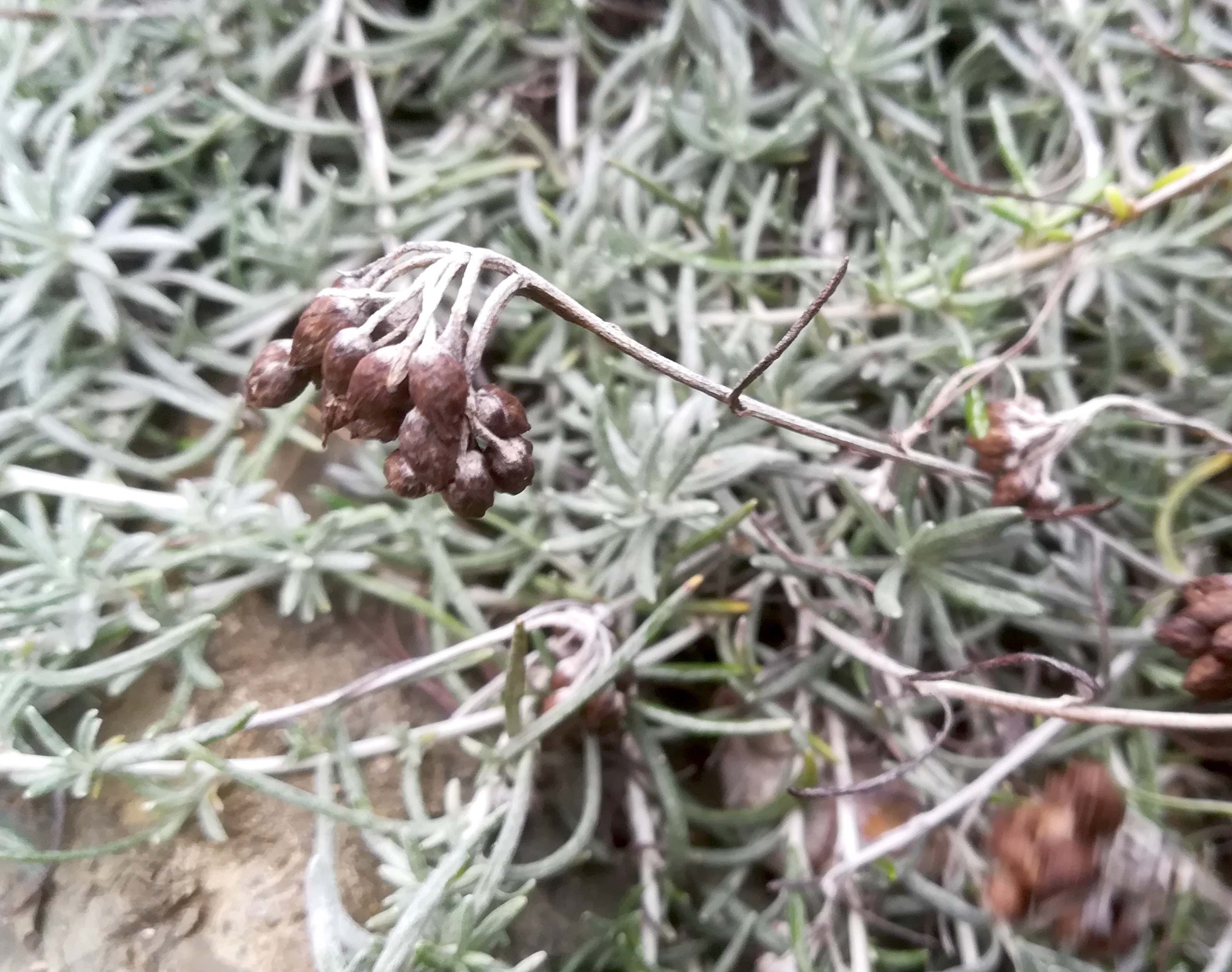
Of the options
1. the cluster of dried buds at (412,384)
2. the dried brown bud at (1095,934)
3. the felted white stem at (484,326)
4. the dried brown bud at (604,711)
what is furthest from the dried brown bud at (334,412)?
the dried brown bud at (1095,934)

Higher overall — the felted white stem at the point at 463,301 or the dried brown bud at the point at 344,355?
the felted white stem at the point at 463,301

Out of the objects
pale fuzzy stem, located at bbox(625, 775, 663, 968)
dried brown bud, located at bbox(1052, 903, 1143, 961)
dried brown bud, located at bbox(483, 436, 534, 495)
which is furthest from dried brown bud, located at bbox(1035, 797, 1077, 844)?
dried brown bud, located at bbox(483, 436, 534, 495)

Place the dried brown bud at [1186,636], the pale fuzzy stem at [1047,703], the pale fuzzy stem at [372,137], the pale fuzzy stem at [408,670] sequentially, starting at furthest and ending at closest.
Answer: the pale fuzzy stem at [372,137]
the pale fuzzy stem at [408,670]
the dried brown bud at [1186,636]
the pale fuzzy stem at [1047,703]

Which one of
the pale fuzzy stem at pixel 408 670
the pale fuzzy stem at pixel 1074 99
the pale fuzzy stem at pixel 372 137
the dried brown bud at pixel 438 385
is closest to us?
the dried brown bud at pixel 438 385

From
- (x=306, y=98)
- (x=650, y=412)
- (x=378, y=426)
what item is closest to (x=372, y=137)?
(x=306, y=98)

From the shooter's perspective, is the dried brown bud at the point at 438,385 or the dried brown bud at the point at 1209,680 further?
the dried brown bud at the point at 1209,680

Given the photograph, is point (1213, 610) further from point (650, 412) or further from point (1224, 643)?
point (650, 412)

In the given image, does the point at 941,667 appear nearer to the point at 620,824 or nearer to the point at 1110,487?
the point at 1110,487

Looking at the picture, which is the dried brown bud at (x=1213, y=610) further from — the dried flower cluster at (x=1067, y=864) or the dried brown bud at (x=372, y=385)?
the dried brown bud at (x=372, y=385)

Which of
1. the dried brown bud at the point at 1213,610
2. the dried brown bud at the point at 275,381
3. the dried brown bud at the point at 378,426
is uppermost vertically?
the dried brown bud at the point at 1213,610
